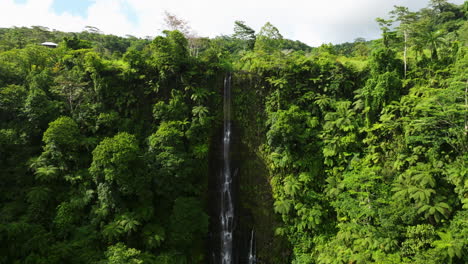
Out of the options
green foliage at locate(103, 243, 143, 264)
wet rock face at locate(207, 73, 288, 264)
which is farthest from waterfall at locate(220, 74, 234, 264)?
green foliage at locate(103, 243, 143, 264)

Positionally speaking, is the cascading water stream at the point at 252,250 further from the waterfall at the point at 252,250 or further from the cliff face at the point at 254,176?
the cliff face at the point at 254,176

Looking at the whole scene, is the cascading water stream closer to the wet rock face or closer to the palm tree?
the wet rock face

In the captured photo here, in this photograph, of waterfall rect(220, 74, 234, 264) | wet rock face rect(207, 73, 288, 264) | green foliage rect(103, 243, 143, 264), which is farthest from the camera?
waterfall rect(220, 74, 234, 264)

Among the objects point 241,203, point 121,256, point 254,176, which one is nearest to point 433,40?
point 254,176

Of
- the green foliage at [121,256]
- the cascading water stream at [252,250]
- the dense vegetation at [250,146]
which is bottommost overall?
the cascading water stream at [252,250]

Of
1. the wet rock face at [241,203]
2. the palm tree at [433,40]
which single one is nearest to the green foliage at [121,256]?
the wet rock face at [241,203]

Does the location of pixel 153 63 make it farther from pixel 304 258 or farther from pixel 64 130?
Answer: pixel 304 258
